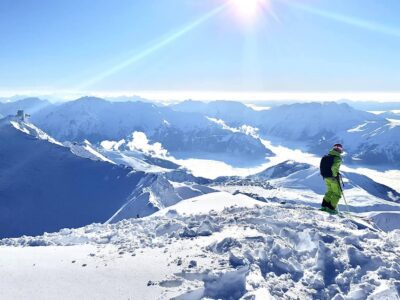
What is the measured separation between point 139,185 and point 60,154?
91.0 ft

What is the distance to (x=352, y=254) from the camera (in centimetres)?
1200

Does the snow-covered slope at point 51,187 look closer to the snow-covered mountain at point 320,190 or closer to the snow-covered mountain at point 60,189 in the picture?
the snow-covered mountain at point 60,189

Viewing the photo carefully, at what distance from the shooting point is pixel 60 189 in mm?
86500

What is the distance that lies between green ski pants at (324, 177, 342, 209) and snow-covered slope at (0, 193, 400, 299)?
3069 millimetres

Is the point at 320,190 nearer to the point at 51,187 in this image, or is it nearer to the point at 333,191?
the point at 51,187

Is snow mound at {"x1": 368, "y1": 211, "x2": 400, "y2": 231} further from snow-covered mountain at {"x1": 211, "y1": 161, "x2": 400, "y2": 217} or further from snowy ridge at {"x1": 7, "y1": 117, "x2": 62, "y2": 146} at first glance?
snowy ridge at {"x1": 7, "y1": 117, "x2": 62, "y2": 146}

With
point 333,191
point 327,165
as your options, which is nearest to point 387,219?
point 333,191

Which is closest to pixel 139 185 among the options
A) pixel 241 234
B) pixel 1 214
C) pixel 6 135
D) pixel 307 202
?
pixel 1 214

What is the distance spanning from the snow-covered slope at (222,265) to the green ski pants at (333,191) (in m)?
3.07

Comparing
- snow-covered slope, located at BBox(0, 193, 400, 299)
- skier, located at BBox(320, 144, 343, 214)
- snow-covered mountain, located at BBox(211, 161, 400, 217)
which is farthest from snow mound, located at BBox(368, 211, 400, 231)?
snow-covered slope, located at BBox(0, 193, 400, 299)

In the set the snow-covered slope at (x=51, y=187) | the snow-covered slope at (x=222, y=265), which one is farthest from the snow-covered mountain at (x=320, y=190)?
the snow-covered slope at (x=222, y=265)

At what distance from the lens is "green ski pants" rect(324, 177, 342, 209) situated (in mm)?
18031

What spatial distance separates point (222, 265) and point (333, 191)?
9260 millimetres

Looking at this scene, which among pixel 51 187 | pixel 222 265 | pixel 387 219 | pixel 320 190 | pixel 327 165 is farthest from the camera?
pixel 320 190
